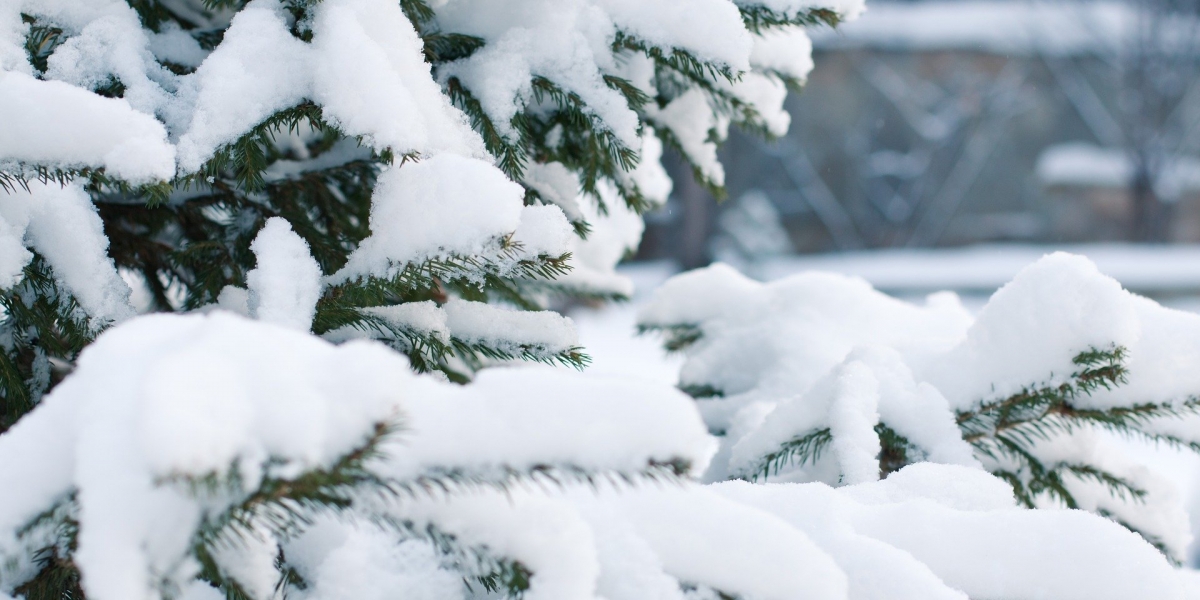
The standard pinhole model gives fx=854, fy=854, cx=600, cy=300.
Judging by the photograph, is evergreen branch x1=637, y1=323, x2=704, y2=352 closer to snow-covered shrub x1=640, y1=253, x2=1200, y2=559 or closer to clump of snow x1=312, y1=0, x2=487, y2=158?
snow-covered shrub x1=640, y1=253, x2=1200, y2=559

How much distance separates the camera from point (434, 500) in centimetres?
64

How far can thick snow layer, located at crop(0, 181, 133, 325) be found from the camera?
0.92 metres

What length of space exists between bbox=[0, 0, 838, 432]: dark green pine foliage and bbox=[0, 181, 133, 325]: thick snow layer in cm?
2

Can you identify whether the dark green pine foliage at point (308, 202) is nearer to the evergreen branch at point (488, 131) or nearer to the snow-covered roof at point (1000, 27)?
the evergreen branch at point (488, 131)

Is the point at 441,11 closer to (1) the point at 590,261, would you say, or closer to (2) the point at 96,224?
(2) the point at 96,224

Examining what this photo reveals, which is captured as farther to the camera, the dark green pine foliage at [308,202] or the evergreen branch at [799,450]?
the evergreen branch at [799,450]

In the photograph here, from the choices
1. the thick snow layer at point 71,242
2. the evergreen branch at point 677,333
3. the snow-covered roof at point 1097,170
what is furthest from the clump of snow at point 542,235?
the snow-covered roof at point 1097,170

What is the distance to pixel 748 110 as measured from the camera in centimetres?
141

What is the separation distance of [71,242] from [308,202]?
1.26ft

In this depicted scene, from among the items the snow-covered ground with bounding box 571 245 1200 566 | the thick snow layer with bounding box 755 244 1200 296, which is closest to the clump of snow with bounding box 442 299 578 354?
the snow-covered ground with bounding box 571 245 1200 566

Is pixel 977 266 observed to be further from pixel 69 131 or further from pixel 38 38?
pixel 69 131

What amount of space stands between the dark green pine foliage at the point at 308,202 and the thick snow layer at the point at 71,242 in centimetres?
2

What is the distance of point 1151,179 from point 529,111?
12.0 m

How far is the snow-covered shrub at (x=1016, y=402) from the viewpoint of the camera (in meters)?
1.12
